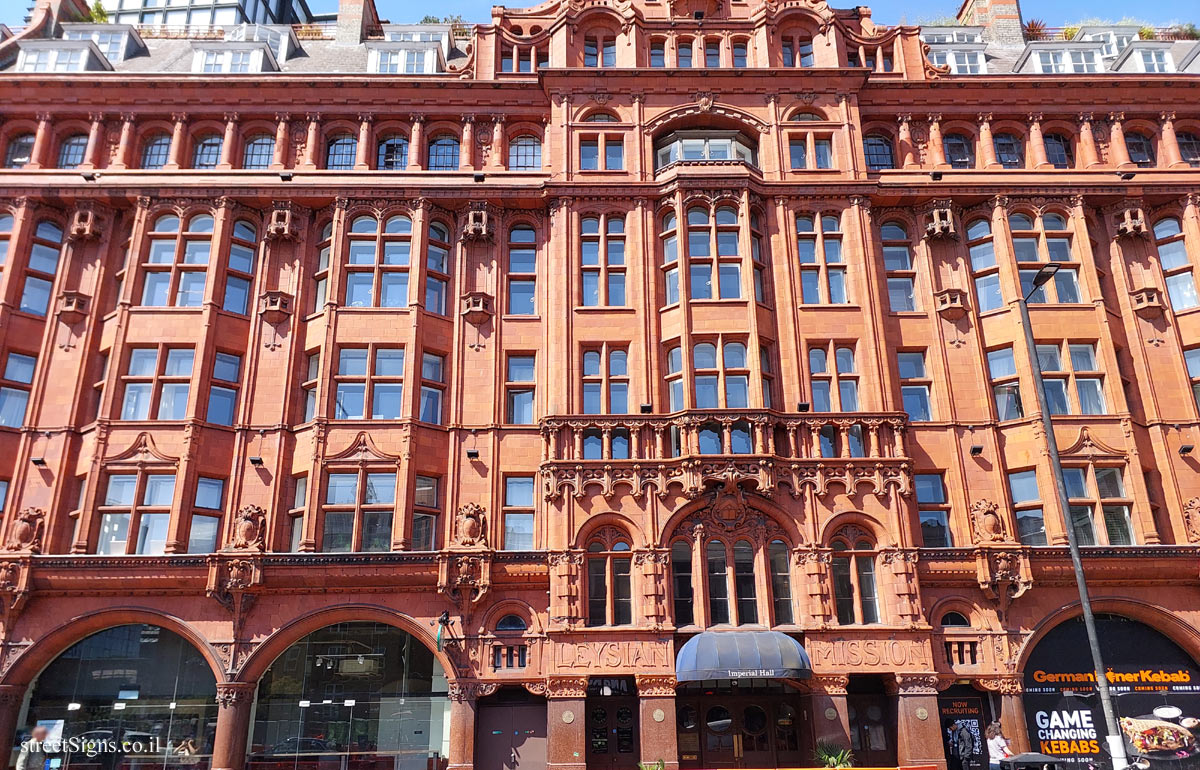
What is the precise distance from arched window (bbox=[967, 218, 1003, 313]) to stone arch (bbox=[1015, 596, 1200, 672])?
35.6 ft

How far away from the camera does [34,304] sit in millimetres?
31766

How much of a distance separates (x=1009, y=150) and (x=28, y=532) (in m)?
38.3

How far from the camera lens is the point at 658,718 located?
84.5 feet

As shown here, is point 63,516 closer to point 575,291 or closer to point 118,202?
point 118,202

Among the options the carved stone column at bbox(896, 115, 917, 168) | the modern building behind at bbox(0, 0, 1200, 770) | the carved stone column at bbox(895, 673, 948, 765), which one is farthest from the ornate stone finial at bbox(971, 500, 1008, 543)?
the carved stone column at bbox(896, 115, 917, 168)

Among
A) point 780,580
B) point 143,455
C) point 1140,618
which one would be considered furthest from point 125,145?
point 1140,618

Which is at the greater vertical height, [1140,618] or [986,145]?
[986,145]

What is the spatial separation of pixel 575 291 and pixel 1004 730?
1973 cm

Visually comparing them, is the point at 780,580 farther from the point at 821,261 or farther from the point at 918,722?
the point at 821,261

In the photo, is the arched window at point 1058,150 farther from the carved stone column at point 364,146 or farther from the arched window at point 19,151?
the arched window at point 19,151

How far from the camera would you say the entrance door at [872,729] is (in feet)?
88.4

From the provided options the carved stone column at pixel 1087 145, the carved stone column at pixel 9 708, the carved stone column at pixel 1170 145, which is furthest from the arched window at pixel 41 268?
the carved stone column at pixel 1170 145

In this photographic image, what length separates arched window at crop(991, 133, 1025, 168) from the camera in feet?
115

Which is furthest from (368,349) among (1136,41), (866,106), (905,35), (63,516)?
(1136,41)
